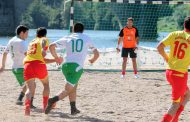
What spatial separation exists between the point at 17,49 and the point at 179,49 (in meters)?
3.17

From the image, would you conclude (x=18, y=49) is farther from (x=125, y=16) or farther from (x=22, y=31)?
(x=125, y=16)

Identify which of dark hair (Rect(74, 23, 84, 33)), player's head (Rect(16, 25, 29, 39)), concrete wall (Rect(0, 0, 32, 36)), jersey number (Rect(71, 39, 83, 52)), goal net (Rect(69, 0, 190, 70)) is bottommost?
concrete wall (Rect(0, 0, 32, 36))

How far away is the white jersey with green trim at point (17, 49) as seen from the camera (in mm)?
8773

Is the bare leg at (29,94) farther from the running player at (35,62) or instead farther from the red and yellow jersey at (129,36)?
the red and yellow jersey at (129,36)

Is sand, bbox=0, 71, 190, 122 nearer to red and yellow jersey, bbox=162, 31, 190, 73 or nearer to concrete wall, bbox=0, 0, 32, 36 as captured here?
red and yellow jersey, bbox=162, 31, 190, 73

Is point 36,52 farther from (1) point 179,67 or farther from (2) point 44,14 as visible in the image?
(2) point 44,14

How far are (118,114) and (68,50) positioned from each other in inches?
60.5

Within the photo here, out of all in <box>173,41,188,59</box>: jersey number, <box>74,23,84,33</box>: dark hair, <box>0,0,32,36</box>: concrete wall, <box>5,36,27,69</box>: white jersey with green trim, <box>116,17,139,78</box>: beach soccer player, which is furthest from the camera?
<box>0,0,32,36</box>: concrete wall

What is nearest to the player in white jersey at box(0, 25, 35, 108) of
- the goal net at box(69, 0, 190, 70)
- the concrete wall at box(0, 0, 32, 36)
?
the goal net at box(69, 0, 190, 70)

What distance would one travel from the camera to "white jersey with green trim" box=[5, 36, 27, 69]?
877cm

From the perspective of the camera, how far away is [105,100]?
1041cm

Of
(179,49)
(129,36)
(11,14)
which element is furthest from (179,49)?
(11,14)

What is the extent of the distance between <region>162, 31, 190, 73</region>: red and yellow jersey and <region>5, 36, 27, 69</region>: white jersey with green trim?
286 centimetres

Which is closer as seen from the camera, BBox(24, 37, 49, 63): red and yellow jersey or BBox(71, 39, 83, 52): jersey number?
BBox(71, 39, 83, 52): jersey number
